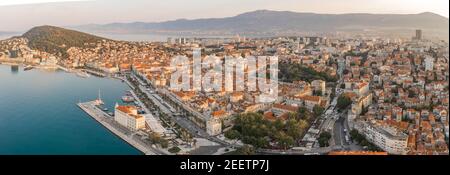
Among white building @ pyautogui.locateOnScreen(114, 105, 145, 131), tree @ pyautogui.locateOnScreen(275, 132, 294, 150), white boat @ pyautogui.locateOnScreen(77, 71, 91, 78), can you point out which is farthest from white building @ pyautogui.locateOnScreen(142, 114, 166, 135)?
white boat @ pyautogui.locateOnScreen(77, 71, 91, 78)

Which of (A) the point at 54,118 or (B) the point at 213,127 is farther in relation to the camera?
(A) the point at 54,118

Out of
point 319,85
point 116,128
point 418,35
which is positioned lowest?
point 116,128

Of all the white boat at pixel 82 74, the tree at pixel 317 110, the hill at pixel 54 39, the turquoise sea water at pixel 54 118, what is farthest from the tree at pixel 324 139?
the hill at pixel 54 39

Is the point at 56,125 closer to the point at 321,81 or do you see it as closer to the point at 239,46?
the point at 321,81

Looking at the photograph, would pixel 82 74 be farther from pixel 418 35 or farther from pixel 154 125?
pixel 418 35

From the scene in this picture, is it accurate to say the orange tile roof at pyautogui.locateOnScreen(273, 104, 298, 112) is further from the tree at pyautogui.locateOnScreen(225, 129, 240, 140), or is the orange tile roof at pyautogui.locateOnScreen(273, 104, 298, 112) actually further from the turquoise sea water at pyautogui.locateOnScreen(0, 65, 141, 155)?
the turquoise sea water at pyautogui.locateOnScreen(0, 65, 141, 155)

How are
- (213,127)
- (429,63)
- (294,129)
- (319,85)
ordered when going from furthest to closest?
(429,63)
(319,85)
(213,127)
(294,129)

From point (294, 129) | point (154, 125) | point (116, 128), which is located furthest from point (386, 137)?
point (116, 128)

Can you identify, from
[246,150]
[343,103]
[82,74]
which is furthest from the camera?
[82,74]
